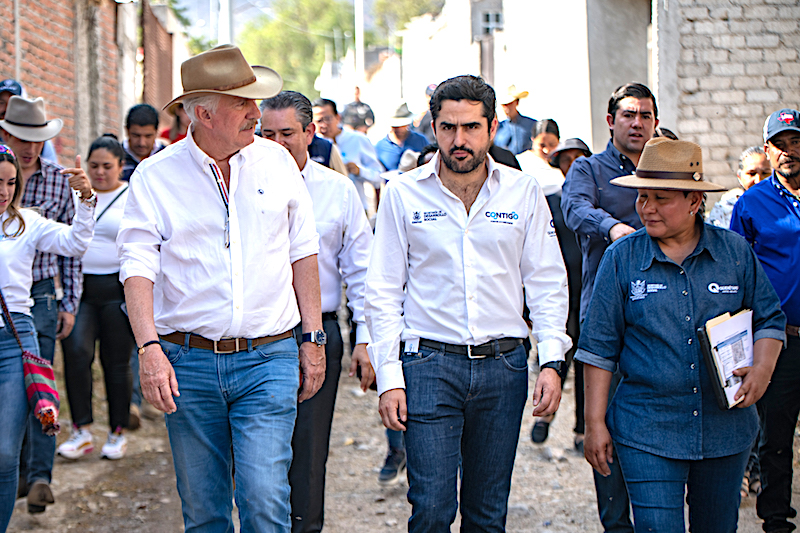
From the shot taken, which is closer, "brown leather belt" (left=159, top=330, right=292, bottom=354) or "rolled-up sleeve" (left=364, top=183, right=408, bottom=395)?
"brown leather belt" (left=159, top=330, right=292, bottom=354)

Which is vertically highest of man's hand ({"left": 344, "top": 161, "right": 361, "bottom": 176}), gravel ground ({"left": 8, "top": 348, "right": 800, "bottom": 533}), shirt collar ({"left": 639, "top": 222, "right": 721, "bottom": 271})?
man's hand ({"left": 344, "top": 161, "right": 361, "bottom": 176})

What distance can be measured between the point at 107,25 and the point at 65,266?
7.10 meters

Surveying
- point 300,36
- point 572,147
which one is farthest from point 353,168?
point 300,36

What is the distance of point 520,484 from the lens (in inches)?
235

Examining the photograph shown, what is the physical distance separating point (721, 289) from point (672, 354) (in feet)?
1.06

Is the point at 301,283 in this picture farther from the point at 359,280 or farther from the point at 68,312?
the point at 68,312

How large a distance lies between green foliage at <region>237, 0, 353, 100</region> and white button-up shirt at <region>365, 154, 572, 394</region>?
69.9 metres

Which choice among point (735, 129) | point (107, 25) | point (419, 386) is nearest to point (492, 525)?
point (419, 386)

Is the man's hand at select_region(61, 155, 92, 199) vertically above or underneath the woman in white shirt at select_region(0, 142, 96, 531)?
above

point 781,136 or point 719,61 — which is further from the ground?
point 719,61

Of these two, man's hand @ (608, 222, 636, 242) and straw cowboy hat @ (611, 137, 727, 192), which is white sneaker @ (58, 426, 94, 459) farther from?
straw cowboy hat @ (611, 137, 727, 192)

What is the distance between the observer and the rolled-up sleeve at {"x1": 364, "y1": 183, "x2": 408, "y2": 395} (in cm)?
358

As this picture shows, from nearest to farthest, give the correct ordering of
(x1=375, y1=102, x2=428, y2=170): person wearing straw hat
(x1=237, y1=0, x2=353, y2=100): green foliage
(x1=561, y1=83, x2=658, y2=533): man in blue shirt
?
(x1=561, y1=83, x2=658, y2=533): man in blue shirt → (x1=375, y1=102, x2=428, y2=170): person wearing straw hat → (x1=237, y1=0, x2=353, y2=100): green foliage

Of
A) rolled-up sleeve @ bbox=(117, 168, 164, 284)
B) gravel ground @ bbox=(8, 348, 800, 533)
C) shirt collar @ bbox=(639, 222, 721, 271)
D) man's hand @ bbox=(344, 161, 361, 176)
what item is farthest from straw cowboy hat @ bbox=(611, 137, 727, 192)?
man's hand @ bbox=(344, 161, 361, 176)
